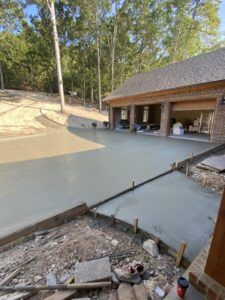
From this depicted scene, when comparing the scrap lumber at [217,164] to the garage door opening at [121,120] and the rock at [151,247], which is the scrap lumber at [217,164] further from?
the garage door opening at [121,120]

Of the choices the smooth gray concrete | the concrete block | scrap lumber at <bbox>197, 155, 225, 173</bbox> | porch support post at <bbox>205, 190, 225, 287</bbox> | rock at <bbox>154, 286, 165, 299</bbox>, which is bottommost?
rock at <bbox>154, 286, 165, 299</bbox>

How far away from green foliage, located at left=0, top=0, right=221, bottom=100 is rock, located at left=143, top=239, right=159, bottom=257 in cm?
1816

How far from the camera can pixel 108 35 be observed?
1955 centimetres

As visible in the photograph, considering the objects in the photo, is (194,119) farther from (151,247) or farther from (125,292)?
(125,292)

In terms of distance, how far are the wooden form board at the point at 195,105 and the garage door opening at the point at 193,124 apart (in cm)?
139

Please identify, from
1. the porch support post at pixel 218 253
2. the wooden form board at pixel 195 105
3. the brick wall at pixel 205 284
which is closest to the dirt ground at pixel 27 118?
the wooden form board at pixel 195 105

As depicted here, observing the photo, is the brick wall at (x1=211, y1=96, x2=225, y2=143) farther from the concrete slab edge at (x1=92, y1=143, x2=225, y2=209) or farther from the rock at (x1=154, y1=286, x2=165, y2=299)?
the rock at (x1=154, y1=286, x2=165, y2=299)

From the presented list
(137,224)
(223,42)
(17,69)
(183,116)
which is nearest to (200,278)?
(137,224)

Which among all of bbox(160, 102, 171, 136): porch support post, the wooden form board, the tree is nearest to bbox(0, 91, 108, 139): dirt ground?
the tree

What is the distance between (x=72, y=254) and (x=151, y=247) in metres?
1.02

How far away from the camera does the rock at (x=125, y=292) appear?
1.65 metres

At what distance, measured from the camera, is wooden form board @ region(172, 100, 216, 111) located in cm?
857

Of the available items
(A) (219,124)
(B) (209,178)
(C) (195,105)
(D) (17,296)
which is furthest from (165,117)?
(D) (17,296)

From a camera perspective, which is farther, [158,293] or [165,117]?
[165,117]
